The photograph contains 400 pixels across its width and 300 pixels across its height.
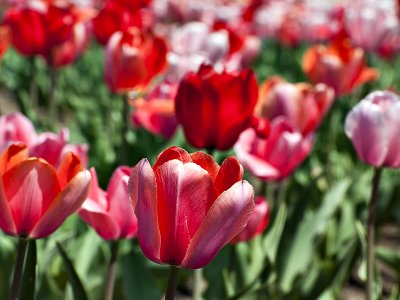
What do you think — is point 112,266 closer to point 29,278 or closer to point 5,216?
point 29,278

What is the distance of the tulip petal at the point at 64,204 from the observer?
1033mm

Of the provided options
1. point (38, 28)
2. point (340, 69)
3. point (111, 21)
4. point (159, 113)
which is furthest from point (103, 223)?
point (111, 21)

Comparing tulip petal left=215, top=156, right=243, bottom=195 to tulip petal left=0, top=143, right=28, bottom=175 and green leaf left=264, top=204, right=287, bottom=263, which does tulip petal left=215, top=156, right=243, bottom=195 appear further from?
green leaf left=264, top=204, right=287, bottom=263

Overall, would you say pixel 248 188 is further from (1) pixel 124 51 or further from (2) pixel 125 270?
(1) pixel 124 51

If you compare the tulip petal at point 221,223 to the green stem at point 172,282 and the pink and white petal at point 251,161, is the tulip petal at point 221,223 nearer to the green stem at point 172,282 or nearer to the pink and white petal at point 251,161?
the green stem at point 172,282

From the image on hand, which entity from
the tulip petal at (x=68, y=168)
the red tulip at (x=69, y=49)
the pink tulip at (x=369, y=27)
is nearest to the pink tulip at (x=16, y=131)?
the tulip petal at (x=68, y=168)

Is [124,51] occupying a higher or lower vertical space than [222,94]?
lower

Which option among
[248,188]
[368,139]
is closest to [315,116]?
[368,139]

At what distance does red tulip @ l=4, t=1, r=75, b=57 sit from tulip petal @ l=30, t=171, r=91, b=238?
1.61 m

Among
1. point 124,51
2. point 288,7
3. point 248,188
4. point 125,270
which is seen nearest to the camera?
point 248,188

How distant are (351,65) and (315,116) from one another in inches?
33.4

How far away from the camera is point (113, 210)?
4.06 ft

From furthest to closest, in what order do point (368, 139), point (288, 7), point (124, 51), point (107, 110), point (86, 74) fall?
1. point (288, 7)
2. point (86, 74)
3. point (107, 110)
4. point (124, 51)
5. point (368, 139)

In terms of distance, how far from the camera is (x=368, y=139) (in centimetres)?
143
